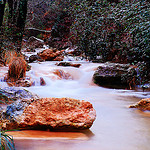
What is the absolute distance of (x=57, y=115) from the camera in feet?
8.38

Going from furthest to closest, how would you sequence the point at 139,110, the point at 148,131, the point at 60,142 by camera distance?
1. the point at 139,110
2. the point at 148,131
3. the point at 60,142

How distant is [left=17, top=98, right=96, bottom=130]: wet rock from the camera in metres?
2.42

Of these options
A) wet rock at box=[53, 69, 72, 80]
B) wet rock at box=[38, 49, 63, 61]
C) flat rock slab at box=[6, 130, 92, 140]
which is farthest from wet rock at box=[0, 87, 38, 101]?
wet rock at box=[38, 49, 63, 61]

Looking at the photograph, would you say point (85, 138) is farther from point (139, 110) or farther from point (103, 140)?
point (139, 110)

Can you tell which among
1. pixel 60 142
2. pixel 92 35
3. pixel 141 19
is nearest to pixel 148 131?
pixel 60 142

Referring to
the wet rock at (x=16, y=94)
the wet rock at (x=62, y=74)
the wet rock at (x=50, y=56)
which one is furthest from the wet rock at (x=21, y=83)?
the wet rock at (x=50, y=56)

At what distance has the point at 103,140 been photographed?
2.33m

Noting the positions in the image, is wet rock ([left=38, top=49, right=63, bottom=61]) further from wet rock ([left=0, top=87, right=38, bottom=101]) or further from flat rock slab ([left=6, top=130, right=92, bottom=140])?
flat rock slab ([left=6, top=130, right=92, bottom=140])

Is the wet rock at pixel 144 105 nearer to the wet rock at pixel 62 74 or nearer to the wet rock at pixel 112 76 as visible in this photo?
the wet rock at pixel 112 76

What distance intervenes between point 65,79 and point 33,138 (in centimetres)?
699

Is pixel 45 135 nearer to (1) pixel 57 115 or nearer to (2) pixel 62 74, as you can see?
(1) pixel 57 115

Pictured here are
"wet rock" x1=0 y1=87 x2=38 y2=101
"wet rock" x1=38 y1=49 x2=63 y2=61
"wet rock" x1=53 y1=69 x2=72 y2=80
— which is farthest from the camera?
"wet rock" x1=38 y1=49 x2=63 y2=61

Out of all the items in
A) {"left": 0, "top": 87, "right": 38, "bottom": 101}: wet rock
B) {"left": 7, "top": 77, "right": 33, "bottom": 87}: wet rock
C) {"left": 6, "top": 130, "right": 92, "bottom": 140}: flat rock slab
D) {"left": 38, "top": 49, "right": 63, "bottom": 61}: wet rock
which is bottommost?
{"left": 7, "top": 77, "right": 33, "bottom": 87}: wet rock

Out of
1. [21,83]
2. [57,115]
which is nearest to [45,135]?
[57,115]
